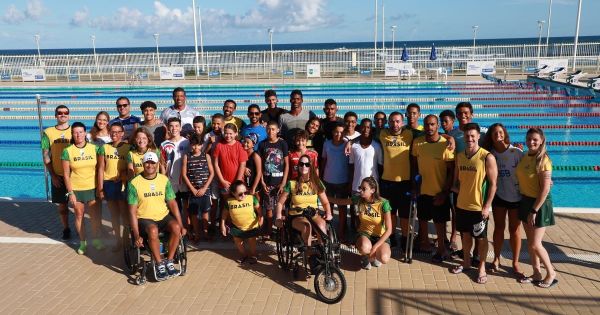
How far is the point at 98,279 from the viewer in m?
4.37

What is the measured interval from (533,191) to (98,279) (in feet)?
13.6

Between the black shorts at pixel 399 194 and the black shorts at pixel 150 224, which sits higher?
the black shorts at pixel 399 194

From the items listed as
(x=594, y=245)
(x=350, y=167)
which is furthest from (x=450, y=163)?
(x=594, y=245)

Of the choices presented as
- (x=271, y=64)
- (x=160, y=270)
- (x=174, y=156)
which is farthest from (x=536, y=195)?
(x=271, y=64)

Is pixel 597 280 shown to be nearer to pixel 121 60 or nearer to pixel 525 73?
pixel 525 73

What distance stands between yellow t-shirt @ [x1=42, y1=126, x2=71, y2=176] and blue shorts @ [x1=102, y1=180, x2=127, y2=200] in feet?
2.29

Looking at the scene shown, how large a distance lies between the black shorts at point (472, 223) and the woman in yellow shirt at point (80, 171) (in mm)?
3861

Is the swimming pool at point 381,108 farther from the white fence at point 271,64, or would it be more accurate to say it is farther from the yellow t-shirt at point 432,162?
the yellow t-shirt at point 432,162

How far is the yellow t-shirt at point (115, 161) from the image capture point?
476 centimetres

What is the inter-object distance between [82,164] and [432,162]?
3.68m

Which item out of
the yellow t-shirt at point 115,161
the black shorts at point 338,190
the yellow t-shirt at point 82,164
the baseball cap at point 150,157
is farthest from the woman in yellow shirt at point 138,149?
the black shorts at point 338,190

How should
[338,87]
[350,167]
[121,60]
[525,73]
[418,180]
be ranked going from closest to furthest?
1. [418,180]
2. [350,167]
3. [338,87]
4. [525,73]
5. [121,60]

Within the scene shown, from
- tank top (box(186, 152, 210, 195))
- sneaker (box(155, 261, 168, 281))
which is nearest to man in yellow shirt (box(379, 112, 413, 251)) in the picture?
tank top (box(186, 152, 210, 195))

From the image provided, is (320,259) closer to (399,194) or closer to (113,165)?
(399,194)
